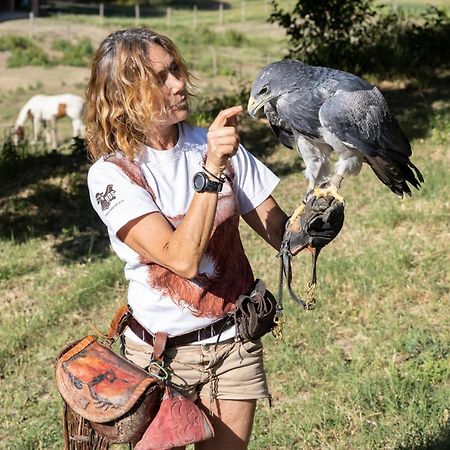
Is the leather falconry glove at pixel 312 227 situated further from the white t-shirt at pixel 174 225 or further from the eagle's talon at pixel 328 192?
the white t-shirt at pixel 174 225

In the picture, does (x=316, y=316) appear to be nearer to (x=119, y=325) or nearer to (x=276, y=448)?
(x=276, y=448)

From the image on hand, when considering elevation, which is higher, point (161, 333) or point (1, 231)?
point (161, 333)

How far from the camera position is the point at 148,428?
2654 mm

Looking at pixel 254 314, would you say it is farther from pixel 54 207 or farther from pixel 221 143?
pixel 54 207

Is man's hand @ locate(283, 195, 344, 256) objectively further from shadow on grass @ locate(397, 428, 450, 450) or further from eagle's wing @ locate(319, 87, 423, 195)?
shadow on grass @ locate(397, 428, 450, 450)

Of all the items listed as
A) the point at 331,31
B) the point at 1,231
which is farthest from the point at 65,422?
the point at 331,31

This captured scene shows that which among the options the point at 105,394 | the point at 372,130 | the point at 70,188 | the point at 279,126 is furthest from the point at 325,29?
the point at 105,394

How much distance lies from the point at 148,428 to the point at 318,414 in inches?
72.3

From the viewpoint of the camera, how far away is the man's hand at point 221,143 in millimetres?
2430

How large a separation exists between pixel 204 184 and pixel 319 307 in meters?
3.19

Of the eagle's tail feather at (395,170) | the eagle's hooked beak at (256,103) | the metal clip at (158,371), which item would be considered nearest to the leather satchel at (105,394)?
the metal clip at (158,371)

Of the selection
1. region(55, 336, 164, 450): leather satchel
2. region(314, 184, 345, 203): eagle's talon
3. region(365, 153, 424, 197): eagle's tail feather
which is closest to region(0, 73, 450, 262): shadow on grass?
region(365, 153, 424, 197): eagle's tail feather

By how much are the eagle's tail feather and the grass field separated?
125 cm

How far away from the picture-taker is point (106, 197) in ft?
8.68
